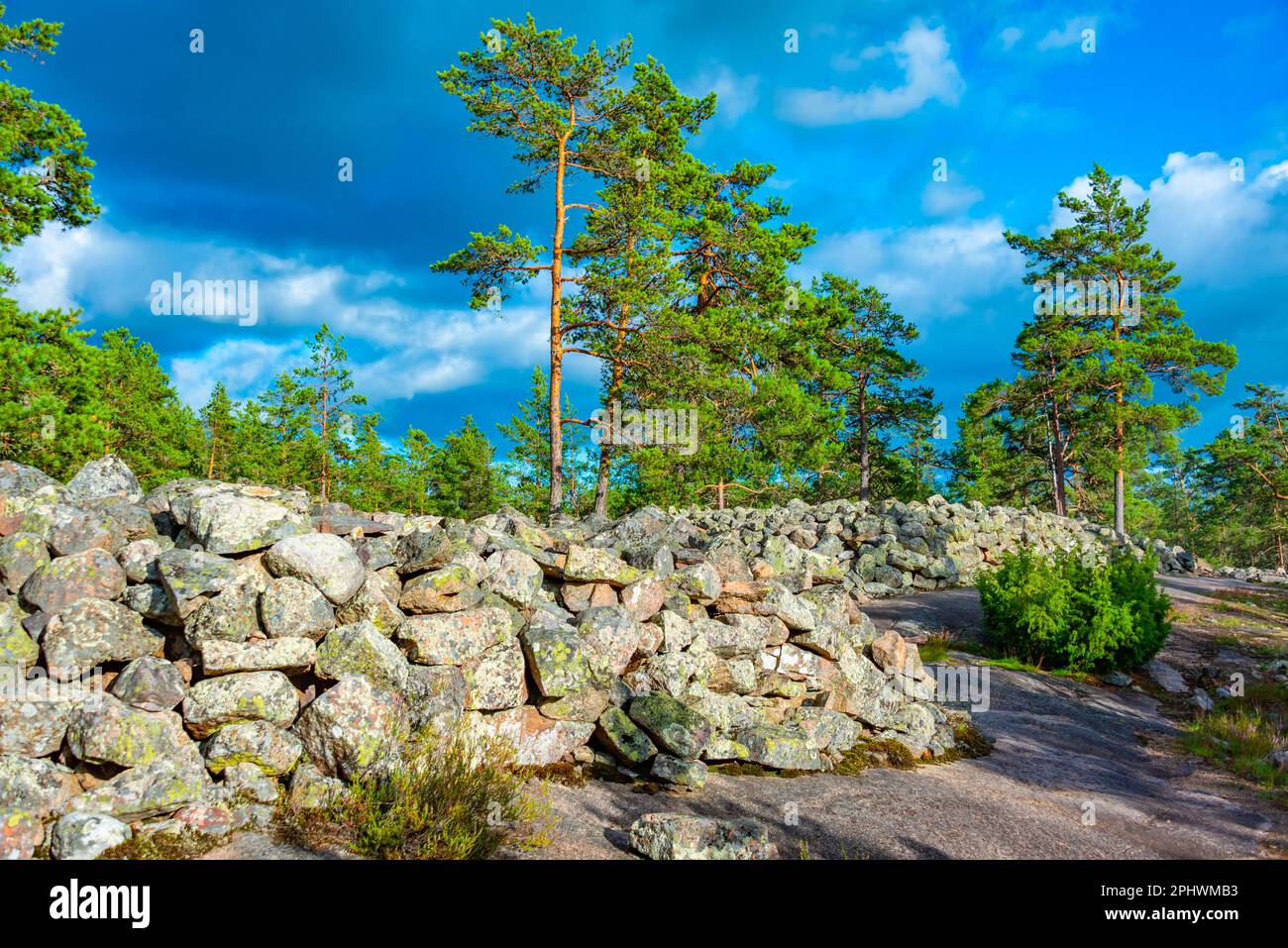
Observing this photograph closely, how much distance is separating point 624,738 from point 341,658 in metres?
2.45

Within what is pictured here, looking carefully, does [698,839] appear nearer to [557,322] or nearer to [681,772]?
[681,772]

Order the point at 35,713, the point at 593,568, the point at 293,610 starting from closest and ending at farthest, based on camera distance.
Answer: the point at 35,713
the point at 293,610
the point at 593,568

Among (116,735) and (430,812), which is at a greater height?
(116,735)

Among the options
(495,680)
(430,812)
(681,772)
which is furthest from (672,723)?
(430,812)

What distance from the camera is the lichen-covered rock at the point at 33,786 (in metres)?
4.21

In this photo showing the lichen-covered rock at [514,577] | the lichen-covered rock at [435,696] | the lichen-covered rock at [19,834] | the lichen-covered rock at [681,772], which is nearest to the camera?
the lichen-covered rock at [19,834]

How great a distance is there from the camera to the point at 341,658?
546 cm

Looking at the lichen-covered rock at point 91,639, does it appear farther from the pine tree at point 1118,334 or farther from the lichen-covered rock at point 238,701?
the pine tree at point 1118,334

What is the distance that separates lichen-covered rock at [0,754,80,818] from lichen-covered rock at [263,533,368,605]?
6.01 feet

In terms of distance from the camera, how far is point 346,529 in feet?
22.5

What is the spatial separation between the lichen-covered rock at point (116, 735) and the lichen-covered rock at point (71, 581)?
0.97 metres

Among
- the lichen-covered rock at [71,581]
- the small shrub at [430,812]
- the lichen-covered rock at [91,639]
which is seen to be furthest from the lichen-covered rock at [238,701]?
the lichen-covered rock at [71,581]
